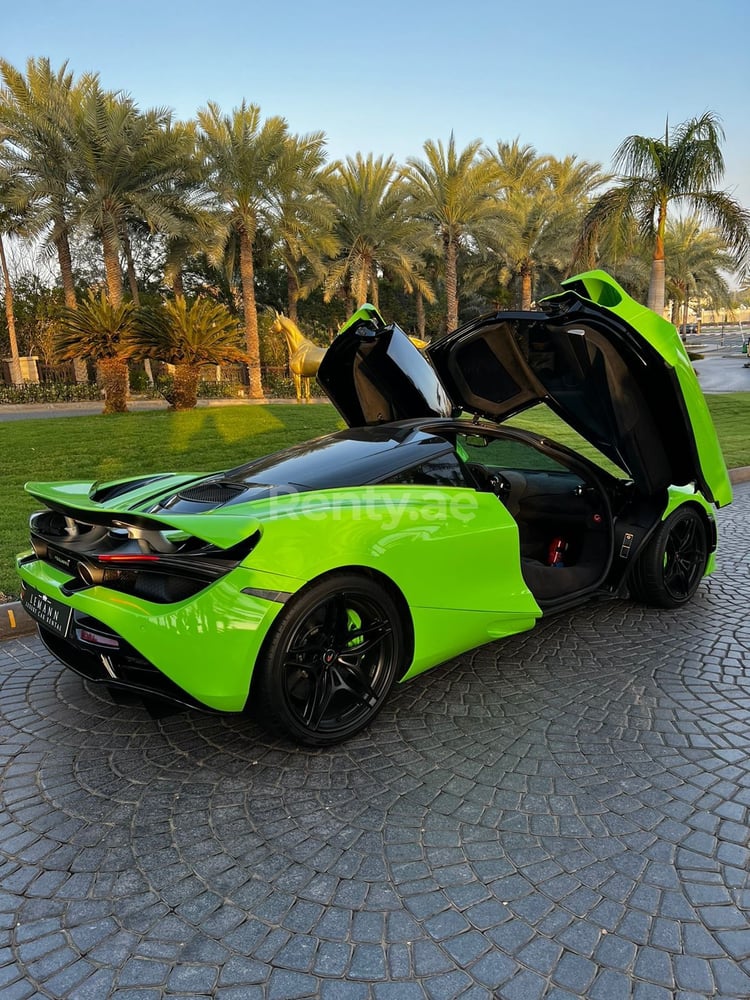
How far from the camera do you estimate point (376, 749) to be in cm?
278

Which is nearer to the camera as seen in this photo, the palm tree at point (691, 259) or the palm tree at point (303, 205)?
the palm tree at point (303, 205)

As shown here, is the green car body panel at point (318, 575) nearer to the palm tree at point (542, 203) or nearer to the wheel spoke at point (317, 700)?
the wheel spoke at point (317, 700)

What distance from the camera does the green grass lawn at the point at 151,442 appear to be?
8656 mm

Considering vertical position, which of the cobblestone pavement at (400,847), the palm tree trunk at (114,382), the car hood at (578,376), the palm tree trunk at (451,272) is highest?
the palm tree trunk at (451,272)

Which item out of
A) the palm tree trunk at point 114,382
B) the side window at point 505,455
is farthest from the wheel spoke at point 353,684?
the palm tree trunk at point 114,382

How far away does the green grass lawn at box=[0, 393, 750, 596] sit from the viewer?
341 inches

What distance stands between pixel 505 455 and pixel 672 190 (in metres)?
14.1

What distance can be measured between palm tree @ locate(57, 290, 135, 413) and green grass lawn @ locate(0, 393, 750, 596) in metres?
1.59

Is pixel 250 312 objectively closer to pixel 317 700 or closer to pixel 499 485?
pixel 499 485

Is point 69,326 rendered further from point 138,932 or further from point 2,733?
point 138,932

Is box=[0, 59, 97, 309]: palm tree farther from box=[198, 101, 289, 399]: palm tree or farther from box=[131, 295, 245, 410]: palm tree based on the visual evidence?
box=[131, 295, 245, 410]: palm tree

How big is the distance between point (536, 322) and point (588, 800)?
102 inches

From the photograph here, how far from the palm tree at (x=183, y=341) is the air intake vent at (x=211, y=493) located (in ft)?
44.0

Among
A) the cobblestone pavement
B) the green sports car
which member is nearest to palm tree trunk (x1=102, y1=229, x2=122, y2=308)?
the green sports car
